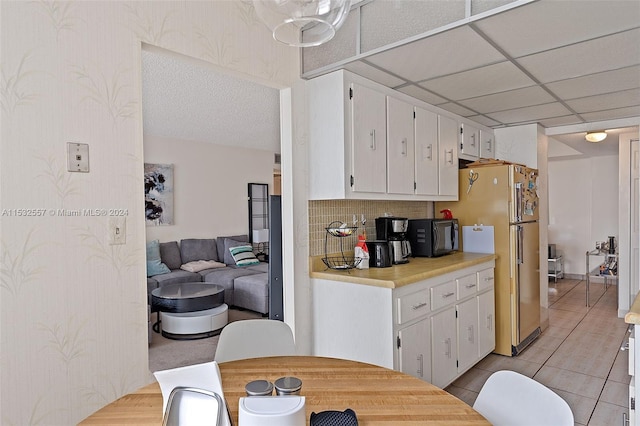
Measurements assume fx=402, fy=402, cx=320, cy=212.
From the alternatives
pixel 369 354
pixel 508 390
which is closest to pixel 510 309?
pixel 369 354

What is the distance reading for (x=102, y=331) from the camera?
5.78 ft

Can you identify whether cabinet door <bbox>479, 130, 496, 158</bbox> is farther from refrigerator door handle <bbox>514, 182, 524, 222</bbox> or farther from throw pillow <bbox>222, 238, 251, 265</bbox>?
throw pillow <bbox>222, 238, 251, 265</bbox>

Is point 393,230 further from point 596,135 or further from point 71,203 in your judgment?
point 596,135

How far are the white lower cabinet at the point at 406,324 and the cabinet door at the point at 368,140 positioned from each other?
692 millimetres

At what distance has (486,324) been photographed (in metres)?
3.30

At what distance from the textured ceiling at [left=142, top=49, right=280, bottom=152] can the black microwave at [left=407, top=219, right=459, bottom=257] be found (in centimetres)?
181

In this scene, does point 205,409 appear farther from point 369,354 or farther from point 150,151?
point 150,151

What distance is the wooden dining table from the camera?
1.08m

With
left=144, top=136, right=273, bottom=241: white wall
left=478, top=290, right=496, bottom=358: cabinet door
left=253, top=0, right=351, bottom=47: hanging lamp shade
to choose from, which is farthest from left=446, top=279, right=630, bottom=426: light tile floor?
left=144, top=136, right=273, bottom=241: white wall

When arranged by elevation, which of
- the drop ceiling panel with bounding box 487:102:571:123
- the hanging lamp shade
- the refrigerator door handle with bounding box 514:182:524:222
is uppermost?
the drop ceiling panel with bounding box 487:102:571:123

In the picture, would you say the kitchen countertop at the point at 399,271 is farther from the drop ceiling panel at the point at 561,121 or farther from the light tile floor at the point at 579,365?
the drop ceiling panel at the point at 561,121

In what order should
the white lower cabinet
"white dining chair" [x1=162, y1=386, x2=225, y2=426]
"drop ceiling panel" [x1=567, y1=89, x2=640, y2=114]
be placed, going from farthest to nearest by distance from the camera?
A: "drop ceiling panel" [x1=567, y1=89, x2=640, y2=114]
the white lower cabinet
"white dining chair" [x1=162, y1=386, x2=225, y2=426]

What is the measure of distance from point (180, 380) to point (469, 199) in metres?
3.33

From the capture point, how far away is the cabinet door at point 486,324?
10.5ft
